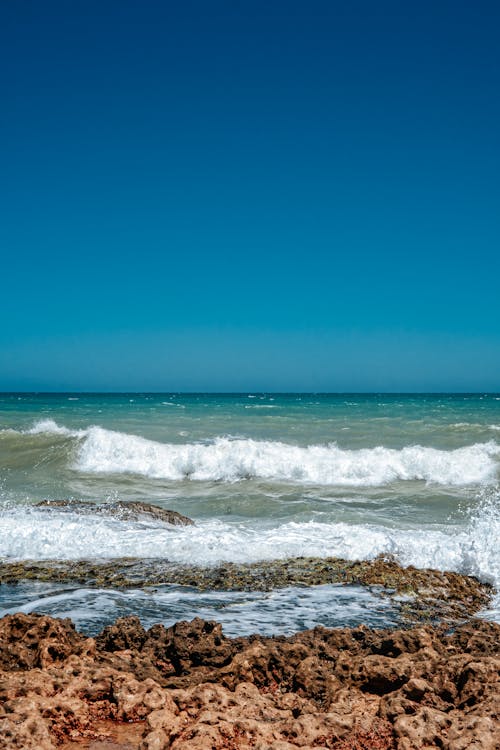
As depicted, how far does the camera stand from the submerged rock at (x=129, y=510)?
1066 cm

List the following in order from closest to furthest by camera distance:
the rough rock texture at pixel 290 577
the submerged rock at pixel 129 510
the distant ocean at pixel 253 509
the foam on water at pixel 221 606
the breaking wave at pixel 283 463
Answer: the foam on water at pixel 221 606 < the distant ocean at pixel 253 509 < the rough rock texture at pixel 290 577 < the submerged rock at pixel 129 510 < the breaking wave at pixel 283 463

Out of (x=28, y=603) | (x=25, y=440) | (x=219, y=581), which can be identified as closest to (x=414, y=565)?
(x=219, y=581)

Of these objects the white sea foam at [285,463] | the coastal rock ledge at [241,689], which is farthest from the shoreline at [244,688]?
the white sea foam at [285,463]

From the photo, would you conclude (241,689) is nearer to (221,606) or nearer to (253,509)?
(221,606)

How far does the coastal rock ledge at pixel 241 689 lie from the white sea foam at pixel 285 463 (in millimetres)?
11868

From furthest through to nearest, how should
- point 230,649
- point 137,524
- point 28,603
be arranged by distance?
point 137,524
point 28,603
point 230,649

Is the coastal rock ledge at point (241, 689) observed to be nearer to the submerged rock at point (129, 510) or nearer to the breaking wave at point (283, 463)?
the submerged rock at point (129, 510)

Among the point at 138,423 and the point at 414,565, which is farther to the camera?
the point at 138,423

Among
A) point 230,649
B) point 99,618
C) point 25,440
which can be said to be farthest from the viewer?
point 25,440

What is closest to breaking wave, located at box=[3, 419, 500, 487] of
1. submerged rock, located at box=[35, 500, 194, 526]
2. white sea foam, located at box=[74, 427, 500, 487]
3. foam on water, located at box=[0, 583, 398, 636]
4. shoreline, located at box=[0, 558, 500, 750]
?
white sea foam, located at box=[74, 427, 500, 487]

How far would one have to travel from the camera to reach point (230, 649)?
4492 mm

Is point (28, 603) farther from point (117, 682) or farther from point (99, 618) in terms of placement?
point (117, 682)

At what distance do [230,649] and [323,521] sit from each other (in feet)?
23.4

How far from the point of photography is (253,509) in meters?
12.6
